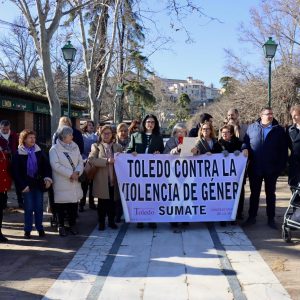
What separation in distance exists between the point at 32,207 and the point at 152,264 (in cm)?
234

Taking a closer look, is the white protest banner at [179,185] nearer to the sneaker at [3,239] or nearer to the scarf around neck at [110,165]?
the scarf around neck at [110,165]

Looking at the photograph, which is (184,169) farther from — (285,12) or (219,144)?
(285,12)

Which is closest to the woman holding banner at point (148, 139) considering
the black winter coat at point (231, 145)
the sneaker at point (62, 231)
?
the black winter coat at point (231, 145)

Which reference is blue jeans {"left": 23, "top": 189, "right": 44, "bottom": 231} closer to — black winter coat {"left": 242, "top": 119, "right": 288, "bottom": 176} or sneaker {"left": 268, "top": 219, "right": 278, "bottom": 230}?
black winter coat {"left": 242, "top": 119, "right": 288, "bottom": 176}

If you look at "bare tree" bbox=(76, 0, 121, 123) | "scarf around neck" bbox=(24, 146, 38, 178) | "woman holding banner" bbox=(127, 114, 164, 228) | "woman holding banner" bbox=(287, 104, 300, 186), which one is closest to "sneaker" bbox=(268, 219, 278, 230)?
"woman holding banner" bbox=(287, 104, 300, 186)

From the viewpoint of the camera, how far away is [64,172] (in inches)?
272

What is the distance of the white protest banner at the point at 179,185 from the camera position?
7340 mm

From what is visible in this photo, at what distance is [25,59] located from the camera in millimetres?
44062

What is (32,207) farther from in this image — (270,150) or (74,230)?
(270,150)

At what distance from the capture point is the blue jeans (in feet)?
22.4

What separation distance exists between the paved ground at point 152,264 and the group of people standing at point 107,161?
0.45 metres

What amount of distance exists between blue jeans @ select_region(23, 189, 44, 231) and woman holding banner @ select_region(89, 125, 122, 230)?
92 cm

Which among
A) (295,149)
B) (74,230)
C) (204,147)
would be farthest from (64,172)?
(295,149)

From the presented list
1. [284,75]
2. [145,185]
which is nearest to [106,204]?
Result: [145,185]
